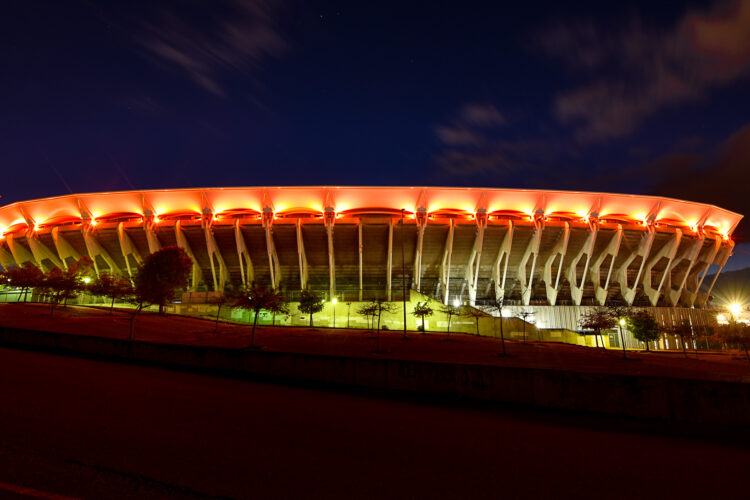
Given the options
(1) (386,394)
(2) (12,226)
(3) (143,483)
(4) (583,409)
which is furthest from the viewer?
(2) (12,226)

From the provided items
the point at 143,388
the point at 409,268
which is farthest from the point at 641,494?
the point at 409,268

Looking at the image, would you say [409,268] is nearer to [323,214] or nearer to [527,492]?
[323,214]

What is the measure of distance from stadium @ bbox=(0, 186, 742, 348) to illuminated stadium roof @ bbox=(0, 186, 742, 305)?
13 cm

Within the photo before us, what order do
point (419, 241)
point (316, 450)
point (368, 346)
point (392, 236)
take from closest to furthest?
1. point (316, 450)
2. point (368, 346)
3. point (419, 241)
4. point (392, 236)

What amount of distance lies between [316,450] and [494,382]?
414cm

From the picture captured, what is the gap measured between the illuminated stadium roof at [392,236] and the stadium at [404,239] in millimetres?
127

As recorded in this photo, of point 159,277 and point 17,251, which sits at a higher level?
point 17,251

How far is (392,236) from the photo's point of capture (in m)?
34.4

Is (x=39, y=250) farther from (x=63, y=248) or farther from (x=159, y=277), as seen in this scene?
(x=159, y=277)

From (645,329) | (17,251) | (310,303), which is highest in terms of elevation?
(17,251)

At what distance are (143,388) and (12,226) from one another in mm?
49270

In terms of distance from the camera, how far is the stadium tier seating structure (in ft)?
113

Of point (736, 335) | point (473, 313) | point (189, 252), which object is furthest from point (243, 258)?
point (736, 335)

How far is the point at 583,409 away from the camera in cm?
636
